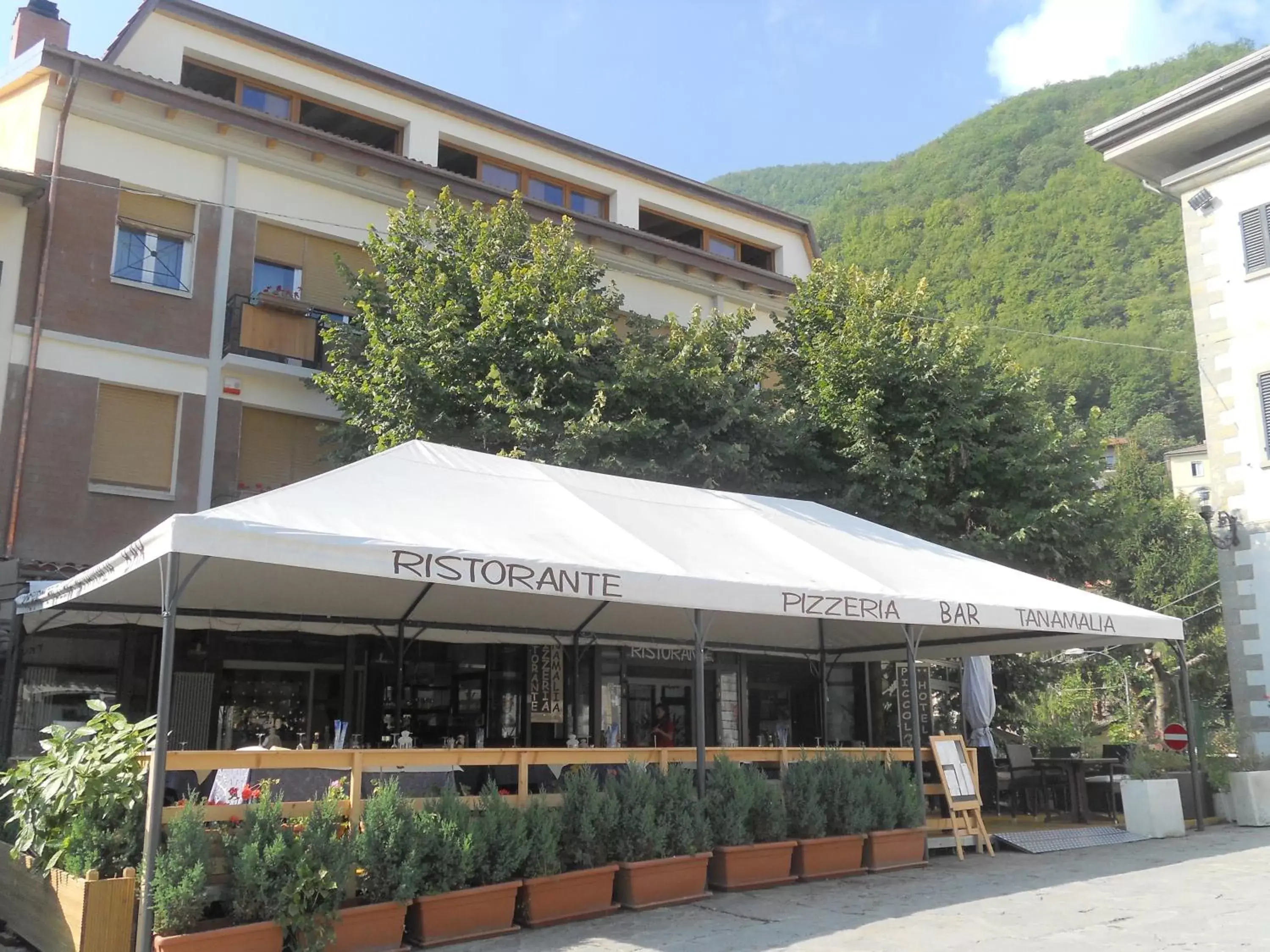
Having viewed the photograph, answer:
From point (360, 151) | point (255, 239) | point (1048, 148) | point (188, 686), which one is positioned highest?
point (1048, 148)

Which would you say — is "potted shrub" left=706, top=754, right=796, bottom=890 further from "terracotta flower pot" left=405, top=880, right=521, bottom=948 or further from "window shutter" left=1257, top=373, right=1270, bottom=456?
"window shutter" left=1257, top=373, right=1270, bottom=456

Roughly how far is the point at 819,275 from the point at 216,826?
14.2 metres

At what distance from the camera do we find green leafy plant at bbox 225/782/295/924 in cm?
607

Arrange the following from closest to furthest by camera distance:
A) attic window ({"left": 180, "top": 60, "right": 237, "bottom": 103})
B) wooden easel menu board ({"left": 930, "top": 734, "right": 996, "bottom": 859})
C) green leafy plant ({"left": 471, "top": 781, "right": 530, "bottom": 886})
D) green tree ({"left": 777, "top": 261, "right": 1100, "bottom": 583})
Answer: green leafy plant ({"left": 471, "top": 781, "right": 530, "bottom": 886}) → wooden easel menu board ({"left": 930, "top": 734, "right": 996, "bottom": 859}) → green tree ({"left": 777, "top": 261, "right": 1100, "bottom": 583}) → attic window ({"left": 180, "top": 60, "right": 237, "bottom": 103})

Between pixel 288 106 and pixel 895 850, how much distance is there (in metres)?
14.7

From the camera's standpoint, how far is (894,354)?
16.3 metres

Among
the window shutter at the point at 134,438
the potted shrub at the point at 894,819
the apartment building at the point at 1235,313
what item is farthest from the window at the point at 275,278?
the apartment building at the point at 1235,313

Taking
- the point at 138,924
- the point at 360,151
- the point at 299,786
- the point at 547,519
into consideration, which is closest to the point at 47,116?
the point at 360,151

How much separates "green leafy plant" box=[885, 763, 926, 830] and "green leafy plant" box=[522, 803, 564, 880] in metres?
3.99

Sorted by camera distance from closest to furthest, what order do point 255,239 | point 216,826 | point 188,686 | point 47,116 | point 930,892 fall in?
point 216,826 → point 930,892 → point 188,686 → point 47,116 → point 255,239

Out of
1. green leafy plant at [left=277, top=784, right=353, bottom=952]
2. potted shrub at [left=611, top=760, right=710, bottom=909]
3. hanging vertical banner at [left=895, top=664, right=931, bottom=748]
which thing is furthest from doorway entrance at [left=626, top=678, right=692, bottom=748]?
green leafy plant at [left=277, top=784, right=353, bottom=952]

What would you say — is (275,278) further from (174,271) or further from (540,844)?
(540,844)

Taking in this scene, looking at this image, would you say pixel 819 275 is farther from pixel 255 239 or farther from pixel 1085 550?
pixel 255 239

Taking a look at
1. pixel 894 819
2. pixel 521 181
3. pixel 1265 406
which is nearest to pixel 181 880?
pixel 894 819
